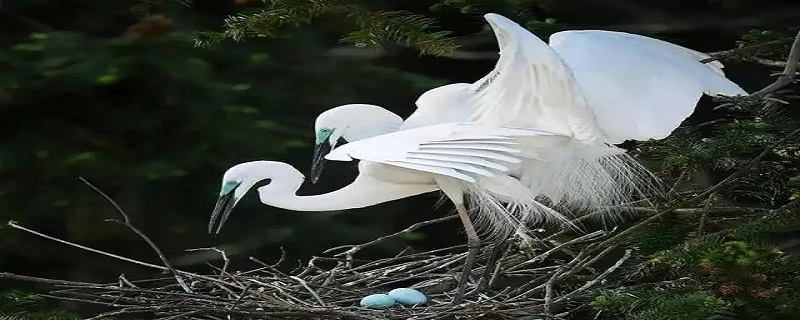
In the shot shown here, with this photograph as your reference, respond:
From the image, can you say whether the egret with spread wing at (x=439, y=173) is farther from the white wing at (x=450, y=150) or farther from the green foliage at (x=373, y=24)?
the green foliage at (x=373, y=24)

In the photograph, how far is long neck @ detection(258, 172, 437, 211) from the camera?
2.52 metres

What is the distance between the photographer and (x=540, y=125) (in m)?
2.07

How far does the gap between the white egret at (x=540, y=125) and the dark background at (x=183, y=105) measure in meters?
0.56

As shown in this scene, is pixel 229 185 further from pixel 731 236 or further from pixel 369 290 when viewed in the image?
pixel 731 236

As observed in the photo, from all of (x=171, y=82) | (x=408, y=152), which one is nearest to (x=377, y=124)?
(x=408, y=152)

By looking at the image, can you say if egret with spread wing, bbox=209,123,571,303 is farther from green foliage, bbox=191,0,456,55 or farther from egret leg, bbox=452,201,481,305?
green foliage, bbox=191,0,456,55

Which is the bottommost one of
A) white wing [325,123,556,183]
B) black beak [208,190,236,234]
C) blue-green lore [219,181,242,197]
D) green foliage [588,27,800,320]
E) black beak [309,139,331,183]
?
black beak [208,190,236,234]

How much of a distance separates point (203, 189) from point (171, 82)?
0.44m

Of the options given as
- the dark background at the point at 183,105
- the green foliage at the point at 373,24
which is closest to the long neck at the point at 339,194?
the dark background at the point at 183,105

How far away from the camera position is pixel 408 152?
201 cm

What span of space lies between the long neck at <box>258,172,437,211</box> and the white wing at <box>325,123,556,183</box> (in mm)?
425

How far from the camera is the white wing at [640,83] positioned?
1.93m

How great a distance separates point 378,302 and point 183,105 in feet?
3.39

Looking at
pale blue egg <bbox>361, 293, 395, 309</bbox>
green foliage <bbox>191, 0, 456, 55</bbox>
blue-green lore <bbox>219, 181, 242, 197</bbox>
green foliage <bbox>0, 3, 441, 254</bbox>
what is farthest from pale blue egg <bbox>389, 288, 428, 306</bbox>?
green foliage <bbox>0, 3, 441, 254</bbox>
